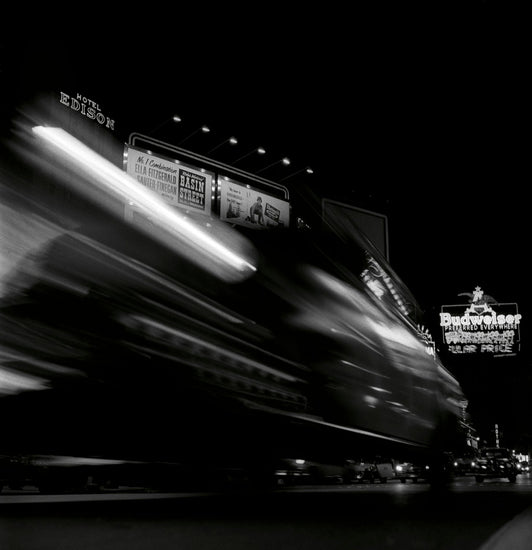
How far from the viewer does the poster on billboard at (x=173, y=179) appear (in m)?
13.4

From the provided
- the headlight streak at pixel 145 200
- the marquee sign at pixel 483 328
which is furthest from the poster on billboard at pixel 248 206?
the marquee sign at pixel 483 328

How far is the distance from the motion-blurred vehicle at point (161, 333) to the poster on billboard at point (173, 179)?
5.63m

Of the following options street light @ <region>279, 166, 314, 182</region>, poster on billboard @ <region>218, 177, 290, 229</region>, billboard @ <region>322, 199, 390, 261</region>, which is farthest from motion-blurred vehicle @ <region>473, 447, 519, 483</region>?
poster on billboard @ <region>218, 177, 290, 229</region>

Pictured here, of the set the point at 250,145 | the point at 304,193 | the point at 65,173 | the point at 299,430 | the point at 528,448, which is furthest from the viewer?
the point at 528,448

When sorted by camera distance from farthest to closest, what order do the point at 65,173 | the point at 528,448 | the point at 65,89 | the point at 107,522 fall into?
the point at 528,448, the point at 65,89, the point at 107,522, the point at 65,173

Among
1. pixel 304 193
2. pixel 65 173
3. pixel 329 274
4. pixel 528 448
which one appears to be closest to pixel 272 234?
pixel 329 274

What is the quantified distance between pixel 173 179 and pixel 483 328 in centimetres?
3103

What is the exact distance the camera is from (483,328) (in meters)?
40.8

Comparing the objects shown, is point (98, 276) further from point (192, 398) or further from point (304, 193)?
point (304, 193)

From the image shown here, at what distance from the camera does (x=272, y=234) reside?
7934 millimetres

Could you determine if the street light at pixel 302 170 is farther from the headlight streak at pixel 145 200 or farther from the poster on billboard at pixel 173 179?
the headlight streak at pixel 145 200

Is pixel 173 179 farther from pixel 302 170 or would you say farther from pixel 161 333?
pixel 161 333

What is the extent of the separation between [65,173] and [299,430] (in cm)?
390

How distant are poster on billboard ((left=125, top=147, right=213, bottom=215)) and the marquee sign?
2961 cm
